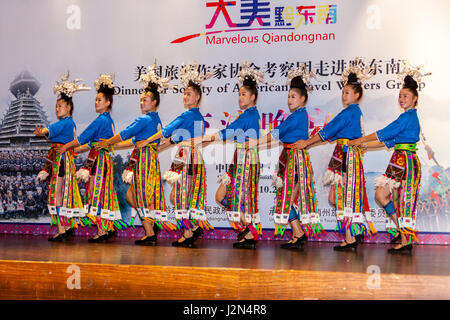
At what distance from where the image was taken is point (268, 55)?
256 inches

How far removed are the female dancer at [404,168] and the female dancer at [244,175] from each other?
1.10 m

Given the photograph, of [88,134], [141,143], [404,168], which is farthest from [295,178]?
[88,134]

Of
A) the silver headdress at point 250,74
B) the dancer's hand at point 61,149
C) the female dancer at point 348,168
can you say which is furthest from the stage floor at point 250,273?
the silver headdress at point 250,74

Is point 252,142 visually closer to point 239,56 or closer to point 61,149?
point 239,56

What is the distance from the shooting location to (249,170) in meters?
5.63

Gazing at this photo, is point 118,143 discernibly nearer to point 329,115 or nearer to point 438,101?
point 329,115

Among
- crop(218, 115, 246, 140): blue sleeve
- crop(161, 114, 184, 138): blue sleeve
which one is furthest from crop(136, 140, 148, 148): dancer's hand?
crop(218, 115, 246, 140): blue sleeve

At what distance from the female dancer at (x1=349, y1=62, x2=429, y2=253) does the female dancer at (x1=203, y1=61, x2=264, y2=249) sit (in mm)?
1101

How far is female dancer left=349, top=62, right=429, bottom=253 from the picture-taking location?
516cm

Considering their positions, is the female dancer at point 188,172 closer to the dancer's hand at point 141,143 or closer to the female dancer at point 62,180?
the dancer's hand at point 141,143

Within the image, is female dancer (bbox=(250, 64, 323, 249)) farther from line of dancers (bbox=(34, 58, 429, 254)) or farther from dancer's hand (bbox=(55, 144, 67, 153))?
dancer's hand (bbox=(55, 144, 67, 153))

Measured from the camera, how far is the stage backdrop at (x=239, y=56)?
6156mm
